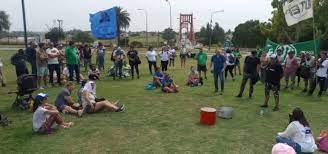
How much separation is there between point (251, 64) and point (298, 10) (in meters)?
3.44

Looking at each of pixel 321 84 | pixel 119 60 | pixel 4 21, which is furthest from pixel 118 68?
pixel 4 21

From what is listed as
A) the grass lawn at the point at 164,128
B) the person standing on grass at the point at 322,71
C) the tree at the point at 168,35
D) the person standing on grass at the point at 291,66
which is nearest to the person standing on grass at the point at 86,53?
the grass lawn at the point at 164,128

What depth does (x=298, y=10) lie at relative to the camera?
585 inches

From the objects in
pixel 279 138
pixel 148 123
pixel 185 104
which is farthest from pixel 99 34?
pixel 279 138

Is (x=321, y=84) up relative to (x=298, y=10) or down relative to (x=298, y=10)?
down

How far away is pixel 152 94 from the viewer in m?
14.8

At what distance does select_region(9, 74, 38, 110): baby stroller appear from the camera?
11.3 metres

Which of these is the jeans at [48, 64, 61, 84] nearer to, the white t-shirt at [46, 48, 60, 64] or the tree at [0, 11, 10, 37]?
the white t-shirt at [46, 48, 60, 64]

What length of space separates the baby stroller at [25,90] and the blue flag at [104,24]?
739 centimetres

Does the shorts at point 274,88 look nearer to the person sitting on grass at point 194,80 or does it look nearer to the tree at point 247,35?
the person sitting on grass at point 194,80

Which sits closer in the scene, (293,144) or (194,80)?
(293,144)

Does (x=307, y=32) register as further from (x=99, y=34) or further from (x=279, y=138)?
(x=279, y=138)

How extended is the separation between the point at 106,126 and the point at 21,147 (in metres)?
2.24

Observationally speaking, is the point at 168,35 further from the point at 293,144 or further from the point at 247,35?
the point at 293,144
